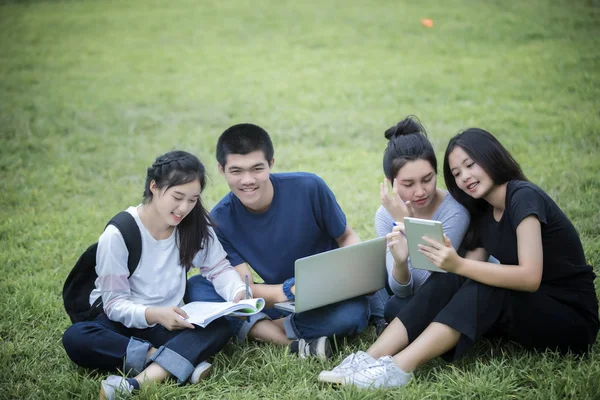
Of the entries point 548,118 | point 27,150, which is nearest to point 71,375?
point 27,150

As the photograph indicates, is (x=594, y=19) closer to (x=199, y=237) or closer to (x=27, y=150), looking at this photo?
(x=27, y=150)

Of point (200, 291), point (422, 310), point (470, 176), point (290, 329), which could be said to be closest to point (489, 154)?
point (470, 176)

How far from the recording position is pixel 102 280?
10.2ft

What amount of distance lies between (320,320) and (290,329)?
0.18 metres

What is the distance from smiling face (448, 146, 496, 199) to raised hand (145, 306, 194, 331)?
1427 mm

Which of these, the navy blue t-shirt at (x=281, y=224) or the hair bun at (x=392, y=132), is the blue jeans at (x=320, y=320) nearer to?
the navy blue t-shirt at (x=281, y=224)

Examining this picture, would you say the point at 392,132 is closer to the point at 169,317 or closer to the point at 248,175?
the point at 248,175

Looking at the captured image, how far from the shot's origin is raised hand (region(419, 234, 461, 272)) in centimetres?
280

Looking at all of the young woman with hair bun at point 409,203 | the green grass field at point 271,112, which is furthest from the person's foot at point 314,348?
the young woman with hair bun at point 409,203

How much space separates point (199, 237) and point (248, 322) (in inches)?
20.6

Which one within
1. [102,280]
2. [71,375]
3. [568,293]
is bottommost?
[71,375]

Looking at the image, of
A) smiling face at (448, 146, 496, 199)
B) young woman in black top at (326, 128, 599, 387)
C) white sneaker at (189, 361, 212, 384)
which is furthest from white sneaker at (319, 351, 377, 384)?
smiling face at (448, 146, 496, 199)

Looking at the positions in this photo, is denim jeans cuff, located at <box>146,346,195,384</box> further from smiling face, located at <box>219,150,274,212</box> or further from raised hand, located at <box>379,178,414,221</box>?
raised hand, located at <box>379,178,414,221</box>

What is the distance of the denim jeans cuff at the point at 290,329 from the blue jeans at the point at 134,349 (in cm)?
39
